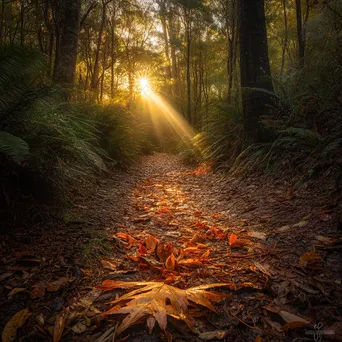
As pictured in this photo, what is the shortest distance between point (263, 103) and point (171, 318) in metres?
3.80

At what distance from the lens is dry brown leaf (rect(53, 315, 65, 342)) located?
0.96 metres

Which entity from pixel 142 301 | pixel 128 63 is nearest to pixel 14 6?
pixel 128 63

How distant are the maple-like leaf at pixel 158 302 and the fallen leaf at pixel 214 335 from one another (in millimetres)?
58

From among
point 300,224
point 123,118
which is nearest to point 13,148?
point 300,224

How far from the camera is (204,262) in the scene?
158 centimetres

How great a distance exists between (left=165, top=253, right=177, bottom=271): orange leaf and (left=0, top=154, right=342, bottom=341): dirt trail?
0.12 feet

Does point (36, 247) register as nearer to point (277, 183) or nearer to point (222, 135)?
point (277, 183)

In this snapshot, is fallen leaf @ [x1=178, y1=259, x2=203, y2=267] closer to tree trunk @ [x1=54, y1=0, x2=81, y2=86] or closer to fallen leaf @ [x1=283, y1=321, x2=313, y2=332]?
fallen leaf @ [x1=283, y1=321, x2=313, y2=332]

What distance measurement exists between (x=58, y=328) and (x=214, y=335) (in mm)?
682

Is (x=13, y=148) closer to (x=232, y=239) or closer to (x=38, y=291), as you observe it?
(x=38, y=291)

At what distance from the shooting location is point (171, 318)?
3.37 feet

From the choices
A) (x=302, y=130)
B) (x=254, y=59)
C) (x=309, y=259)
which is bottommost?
(x=309, y=259)

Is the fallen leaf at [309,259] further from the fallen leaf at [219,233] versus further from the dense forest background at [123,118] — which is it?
the dense forest background at [123,118]

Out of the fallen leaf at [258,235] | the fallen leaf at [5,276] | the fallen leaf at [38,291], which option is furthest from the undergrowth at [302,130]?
the fallen leaf at [5,276]
